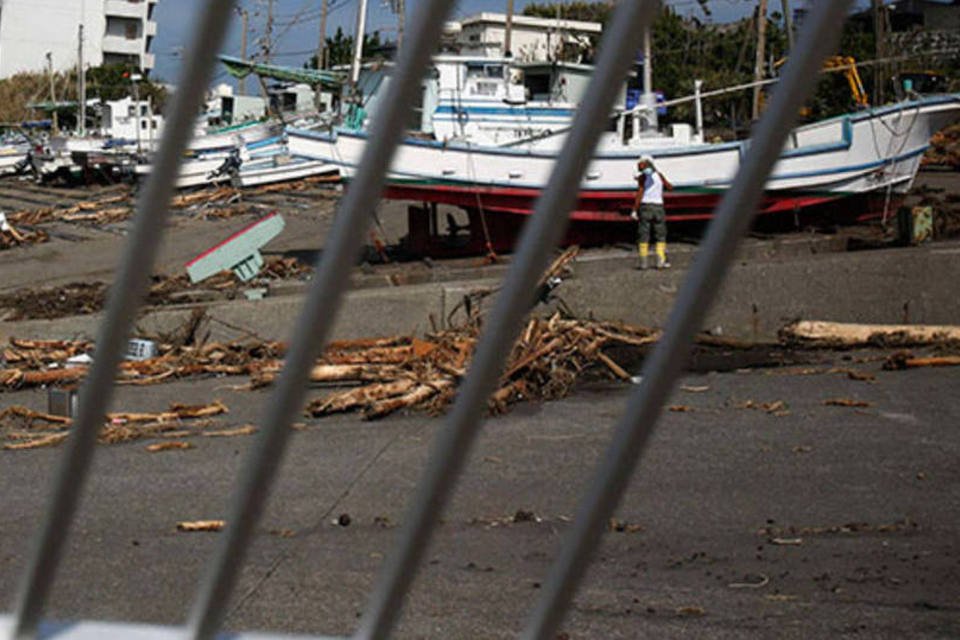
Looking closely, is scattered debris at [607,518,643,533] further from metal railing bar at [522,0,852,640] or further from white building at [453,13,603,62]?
white building at [453,13,603,62]

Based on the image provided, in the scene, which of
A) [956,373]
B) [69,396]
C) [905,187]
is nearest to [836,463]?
[956,373]

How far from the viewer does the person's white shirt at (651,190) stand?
1720cm

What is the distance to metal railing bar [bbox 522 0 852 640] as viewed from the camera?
3.34 feet

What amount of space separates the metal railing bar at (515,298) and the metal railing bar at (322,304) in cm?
14

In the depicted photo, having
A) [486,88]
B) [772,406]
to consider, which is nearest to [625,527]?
[772,406]

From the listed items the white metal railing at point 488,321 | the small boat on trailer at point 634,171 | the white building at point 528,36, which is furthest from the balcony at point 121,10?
the white metal railing at point 488,321

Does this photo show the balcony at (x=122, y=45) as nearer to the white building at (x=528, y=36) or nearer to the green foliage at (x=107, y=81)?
the green foliage at (x=107, y=81)

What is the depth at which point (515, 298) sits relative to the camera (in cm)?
112

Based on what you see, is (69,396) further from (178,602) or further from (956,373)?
(956,373)

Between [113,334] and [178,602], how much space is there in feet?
14.4

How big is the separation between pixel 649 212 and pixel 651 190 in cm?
32

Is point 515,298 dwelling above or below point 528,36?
below

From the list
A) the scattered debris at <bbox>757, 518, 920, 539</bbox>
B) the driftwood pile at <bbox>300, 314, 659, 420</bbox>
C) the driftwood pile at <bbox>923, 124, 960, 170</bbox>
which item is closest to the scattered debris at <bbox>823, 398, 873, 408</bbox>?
the driftwood pile at <bbox>300, 314, 659, 420</bbox>

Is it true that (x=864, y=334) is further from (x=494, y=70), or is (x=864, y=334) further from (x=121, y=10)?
(x=121, y=10)
